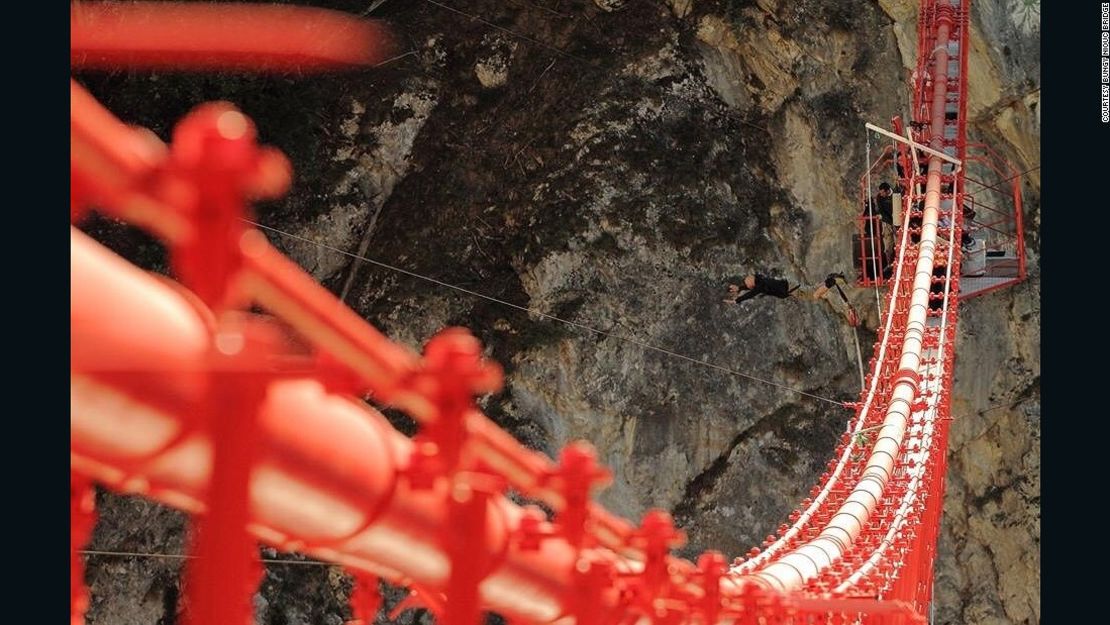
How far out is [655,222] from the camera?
12.5 meters

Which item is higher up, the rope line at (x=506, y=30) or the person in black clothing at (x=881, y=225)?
the rope line at (x=506, y=30)

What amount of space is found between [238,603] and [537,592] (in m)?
1.06

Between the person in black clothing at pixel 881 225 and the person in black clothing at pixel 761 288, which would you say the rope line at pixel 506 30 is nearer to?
the person in black clothing at pixel 761 288

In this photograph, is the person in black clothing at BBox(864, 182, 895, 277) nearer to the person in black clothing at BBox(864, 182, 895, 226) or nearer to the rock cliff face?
the person in black clothing at BBox(864, 182, 895, 226)

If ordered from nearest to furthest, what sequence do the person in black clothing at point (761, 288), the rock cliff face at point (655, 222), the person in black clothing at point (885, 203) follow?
1. the person in black clothing at point (885, 203)
2. the person in black clothing at point (761, 288)
3. the rock cliff face at point (655, 222)

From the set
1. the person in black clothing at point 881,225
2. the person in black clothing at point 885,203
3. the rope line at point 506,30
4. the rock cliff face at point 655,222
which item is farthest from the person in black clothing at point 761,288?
the rope line at point 506,30

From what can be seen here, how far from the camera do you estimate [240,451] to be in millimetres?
1510

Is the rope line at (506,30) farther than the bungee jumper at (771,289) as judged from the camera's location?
Yes

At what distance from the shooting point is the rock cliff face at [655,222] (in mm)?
12297

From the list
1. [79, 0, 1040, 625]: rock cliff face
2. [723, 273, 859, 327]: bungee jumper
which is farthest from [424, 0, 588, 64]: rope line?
[723, 273, 859, 327]: bungee jumper

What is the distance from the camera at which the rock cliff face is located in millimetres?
12297

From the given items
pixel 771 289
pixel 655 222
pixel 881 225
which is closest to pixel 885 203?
pixel 881 225

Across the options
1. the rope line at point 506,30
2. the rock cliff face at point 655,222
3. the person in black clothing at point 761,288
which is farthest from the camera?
the rope line at point 506,30
